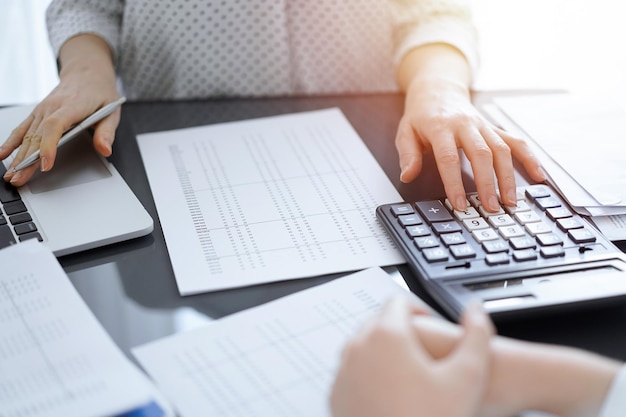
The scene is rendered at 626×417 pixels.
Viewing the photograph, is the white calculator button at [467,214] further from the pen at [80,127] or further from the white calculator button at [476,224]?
the pen at [80,127]

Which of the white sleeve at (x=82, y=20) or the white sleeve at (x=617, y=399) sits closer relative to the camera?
the white sleeve at (x=617, y=399)

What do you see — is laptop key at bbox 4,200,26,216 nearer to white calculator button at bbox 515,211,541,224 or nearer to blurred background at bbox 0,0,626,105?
white calculator button at bbox 515,211,541,224

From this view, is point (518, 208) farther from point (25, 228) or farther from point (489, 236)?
point (25, 228)

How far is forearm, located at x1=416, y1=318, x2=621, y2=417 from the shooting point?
1.64 feet

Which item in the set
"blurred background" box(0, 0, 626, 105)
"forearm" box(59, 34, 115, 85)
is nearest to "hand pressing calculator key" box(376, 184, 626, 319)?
"forearm" box(59, 34, 115, 85)

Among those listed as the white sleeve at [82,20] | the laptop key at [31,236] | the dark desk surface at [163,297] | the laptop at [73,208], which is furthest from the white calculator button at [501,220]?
the white sleeve at [82,20]

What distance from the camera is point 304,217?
2.48ft

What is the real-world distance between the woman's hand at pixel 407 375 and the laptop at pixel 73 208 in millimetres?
320

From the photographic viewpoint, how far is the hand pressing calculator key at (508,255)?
1.98 ft

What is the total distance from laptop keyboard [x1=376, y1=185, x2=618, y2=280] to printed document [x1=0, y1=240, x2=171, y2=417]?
0.90ft

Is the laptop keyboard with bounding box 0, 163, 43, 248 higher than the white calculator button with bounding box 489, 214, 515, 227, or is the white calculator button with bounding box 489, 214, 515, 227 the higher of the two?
the laptop keyboard with bounding box 0, 163, 43, 248

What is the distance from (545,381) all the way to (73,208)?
0.50m

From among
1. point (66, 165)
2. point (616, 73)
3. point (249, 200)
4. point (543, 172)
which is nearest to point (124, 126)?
→ point (66, 165)

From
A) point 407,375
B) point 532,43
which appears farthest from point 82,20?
point 532,43
